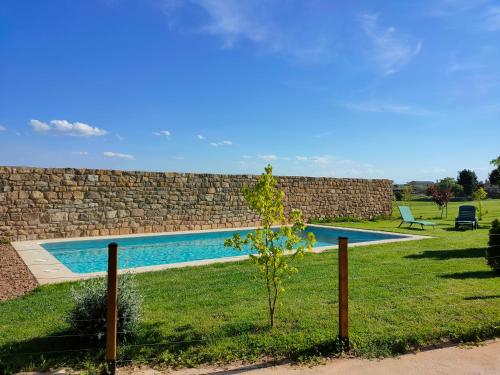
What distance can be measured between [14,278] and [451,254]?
889 cm

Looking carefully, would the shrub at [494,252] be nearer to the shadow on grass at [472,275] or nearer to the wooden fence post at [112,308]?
the shadow on grass at [472,275]

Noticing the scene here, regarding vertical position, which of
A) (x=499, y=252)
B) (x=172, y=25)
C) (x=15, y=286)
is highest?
(x=172, y=25)

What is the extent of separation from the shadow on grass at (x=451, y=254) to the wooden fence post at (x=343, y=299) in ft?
17.8

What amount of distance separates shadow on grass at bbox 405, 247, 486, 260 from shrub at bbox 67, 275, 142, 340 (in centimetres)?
658

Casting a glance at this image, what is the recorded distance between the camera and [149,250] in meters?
12.2

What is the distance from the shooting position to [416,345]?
3871 millimetres

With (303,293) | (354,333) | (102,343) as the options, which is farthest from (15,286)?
(354,333)

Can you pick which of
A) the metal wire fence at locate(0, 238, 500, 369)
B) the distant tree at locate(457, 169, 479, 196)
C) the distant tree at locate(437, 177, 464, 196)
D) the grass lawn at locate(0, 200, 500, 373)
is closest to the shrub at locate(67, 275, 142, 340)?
the metal wire fence at locate(0, 238, 500, 369)

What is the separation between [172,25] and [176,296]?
352 inches

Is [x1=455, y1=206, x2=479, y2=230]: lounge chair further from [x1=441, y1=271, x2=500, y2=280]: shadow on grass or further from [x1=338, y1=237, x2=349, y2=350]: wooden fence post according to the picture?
[x1=338, y1=237, x2=349, y2=350]: wooden fence post

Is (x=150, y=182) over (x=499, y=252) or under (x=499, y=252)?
over

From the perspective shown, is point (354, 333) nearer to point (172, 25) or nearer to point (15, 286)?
point (15, 286)

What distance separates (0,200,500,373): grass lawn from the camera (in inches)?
147

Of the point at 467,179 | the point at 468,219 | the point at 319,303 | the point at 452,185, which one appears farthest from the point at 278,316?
the point at 467,179
